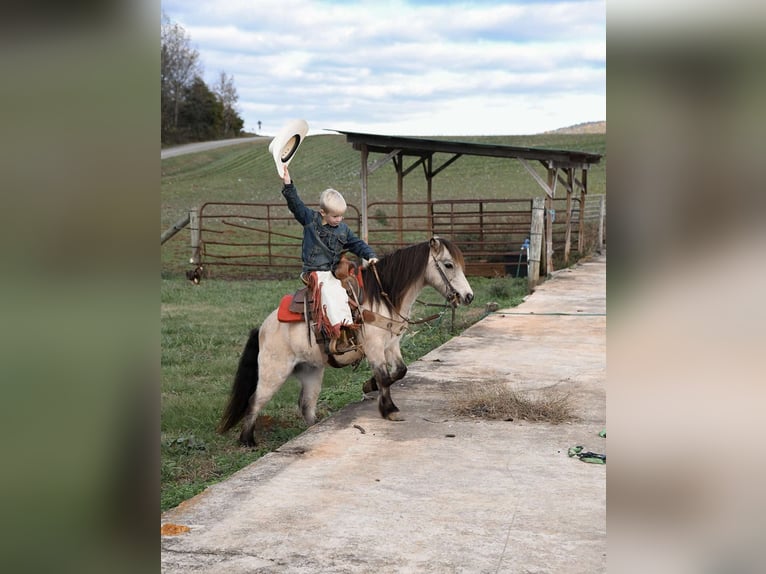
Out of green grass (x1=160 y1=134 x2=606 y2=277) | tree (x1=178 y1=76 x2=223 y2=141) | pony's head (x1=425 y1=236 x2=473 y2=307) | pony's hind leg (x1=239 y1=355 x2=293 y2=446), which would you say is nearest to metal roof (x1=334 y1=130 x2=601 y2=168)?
pony's head (x1=425 y1=236 x2=473 y2=307)

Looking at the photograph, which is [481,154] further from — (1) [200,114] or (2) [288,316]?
(1) [200,114]

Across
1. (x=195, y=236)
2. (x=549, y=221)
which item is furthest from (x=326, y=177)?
(x=549, y=221)

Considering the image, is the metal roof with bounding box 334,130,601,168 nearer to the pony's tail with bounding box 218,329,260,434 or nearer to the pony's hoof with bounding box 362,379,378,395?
the pony's hoof with bounding box 362,379,378,395

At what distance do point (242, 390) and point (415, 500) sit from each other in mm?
1709

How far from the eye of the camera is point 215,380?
22.4 feet

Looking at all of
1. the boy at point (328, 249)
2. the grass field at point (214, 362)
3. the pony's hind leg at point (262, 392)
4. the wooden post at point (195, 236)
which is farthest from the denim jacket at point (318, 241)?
the wooden post at point (195, 236)

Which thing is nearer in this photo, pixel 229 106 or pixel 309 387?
pixel 309 387

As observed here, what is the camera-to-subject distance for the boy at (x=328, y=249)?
5.09m

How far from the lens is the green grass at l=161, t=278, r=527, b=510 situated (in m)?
4.79

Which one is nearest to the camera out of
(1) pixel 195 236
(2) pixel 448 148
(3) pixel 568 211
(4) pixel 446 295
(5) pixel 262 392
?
(5) pixel 262 392

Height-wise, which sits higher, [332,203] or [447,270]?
[332,203]
